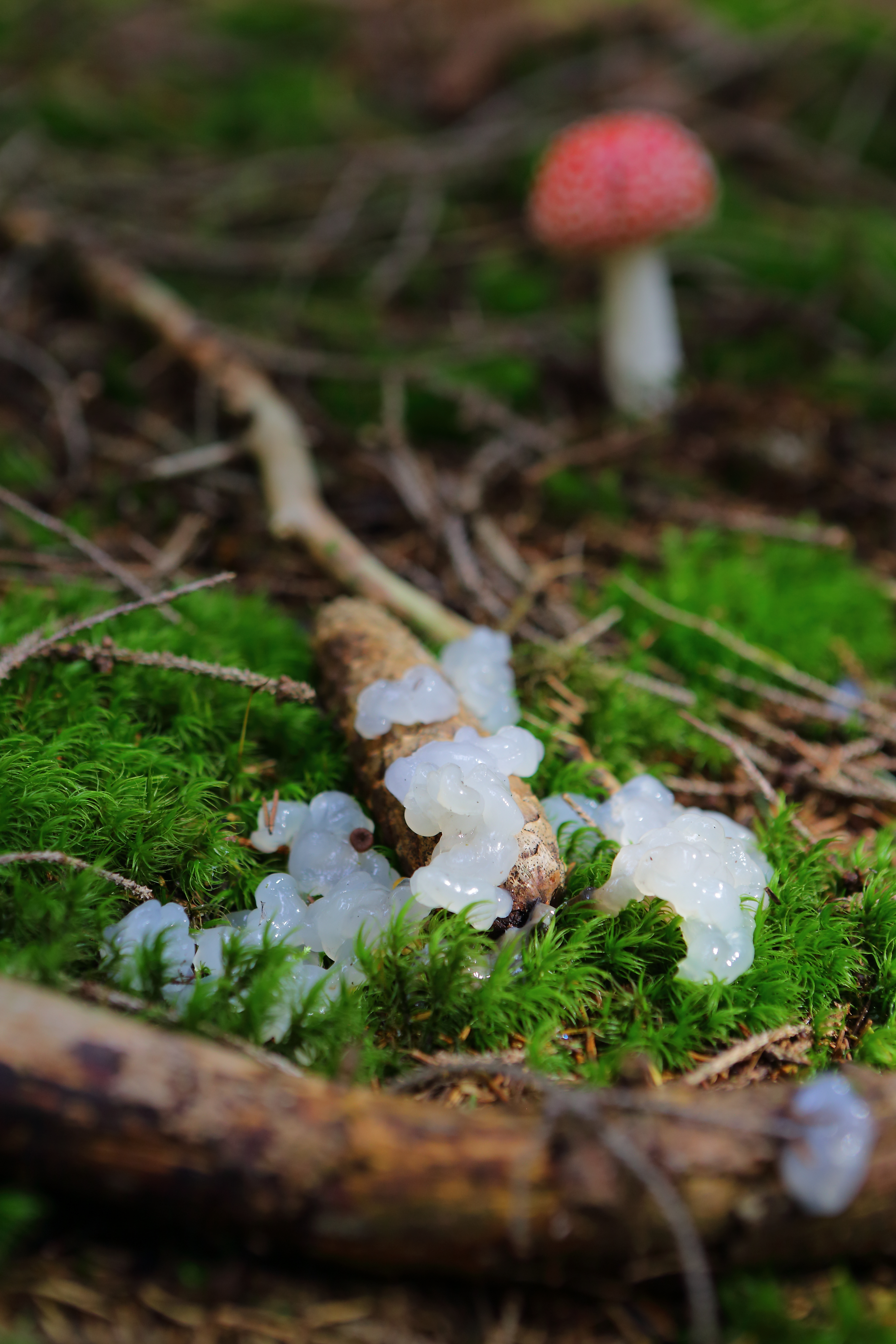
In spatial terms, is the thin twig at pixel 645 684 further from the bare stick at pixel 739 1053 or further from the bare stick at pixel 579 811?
the bare stick at pixel 739 1053

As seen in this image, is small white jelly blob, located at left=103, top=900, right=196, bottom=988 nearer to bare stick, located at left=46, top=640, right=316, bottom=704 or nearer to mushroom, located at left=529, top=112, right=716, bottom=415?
bare stick, located at left=46, top=640, right=316, bottom=704

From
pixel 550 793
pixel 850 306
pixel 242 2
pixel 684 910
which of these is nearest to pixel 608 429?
pixel 850 306

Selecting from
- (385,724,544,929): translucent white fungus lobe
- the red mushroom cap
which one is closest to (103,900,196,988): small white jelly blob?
(385,724,544,929): translucent white fungus lobe

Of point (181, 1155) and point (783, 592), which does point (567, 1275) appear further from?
point (783, 592)

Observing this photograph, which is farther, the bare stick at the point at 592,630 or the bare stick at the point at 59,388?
the bare stick at the point at 59,388

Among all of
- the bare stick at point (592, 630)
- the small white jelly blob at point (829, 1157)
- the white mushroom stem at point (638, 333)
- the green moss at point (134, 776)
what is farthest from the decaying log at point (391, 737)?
→ the white mushroom stem at point (638, 333)
